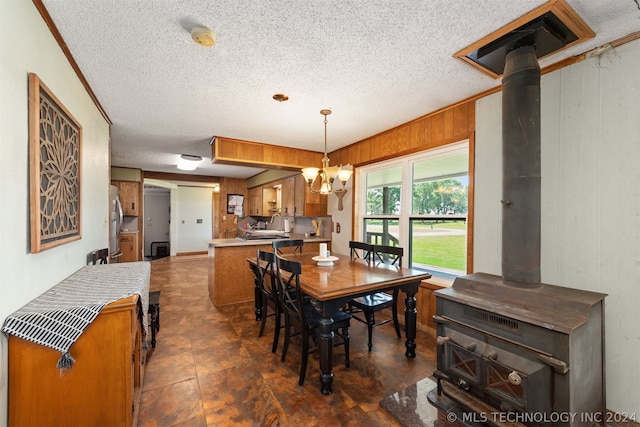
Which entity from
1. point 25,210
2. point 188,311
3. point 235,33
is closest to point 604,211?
point 235,33

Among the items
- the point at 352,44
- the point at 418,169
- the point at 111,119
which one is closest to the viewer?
the point at 352,44

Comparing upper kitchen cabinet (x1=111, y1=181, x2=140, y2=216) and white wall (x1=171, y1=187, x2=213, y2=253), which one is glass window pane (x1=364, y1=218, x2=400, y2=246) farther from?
white wall (x1=171, y1=187, x2=213, y2=253)

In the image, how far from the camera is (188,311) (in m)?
3.44

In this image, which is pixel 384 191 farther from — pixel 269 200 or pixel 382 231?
pixel 269 200

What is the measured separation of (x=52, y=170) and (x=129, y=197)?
5174 mm

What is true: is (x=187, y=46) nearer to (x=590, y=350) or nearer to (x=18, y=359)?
(x=18, y=359)

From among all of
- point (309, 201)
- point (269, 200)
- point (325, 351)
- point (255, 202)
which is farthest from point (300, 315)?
point (255, 202)

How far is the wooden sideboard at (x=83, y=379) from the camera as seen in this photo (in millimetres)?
1136

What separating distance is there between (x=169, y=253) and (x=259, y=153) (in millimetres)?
6336

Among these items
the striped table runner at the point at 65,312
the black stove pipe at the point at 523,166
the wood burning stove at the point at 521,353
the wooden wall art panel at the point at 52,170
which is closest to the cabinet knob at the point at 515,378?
the wood burning stove at the point at 521,353

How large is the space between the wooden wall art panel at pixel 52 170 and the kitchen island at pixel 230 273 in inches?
73.4

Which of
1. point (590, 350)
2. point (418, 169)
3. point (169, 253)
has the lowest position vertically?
point (169, 253)

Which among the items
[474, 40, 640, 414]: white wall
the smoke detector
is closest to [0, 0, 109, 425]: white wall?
the smoke detector

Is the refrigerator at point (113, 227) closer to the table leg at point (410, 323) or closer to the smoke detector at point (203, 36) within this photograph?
the smoke detector at point (203, 36)
